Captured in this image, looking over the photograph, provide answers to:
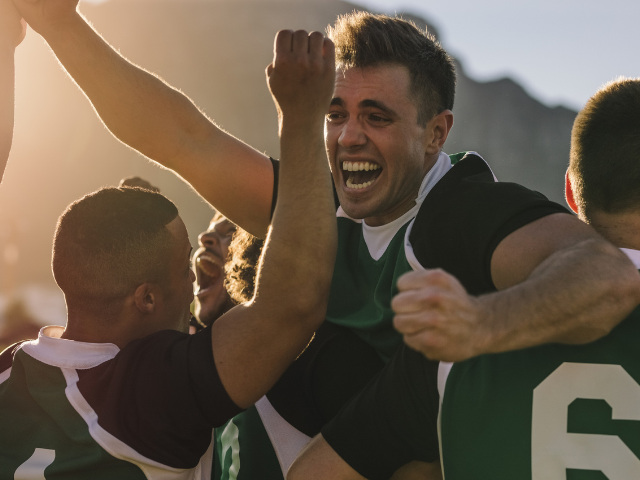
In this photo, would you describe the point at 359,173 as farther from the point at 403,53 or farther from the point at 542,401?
the point at 542,401

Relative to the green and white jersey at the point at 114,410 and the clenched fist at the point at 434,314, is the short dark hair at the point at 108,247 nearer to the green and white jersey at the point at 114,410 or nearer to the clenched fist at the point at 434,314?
the green and white jersey at the point at 114,410

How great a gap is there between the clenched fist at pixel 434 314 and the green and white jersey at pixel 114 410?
0.82 m

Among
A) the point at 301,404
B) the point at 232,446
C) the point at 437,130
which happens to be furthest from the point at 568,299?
the point at 437,130

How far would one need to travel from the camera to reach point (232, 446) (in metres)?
2.59

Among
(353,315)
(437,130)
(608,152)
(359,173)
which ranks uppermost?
(437,130)

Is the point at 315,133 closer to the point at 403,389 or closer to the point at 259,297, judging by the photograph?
the point at 259,297

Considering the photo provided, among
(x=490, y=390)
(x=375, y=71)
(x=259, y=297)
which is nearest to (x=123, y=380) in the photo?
(x=259, y=297)

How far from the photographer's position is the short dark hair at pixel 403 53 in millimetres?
2910

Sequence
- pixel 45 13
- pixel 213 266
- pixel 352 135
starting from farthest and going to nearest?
pixel 213 266 → pixel 352 135 → pixel 45 13

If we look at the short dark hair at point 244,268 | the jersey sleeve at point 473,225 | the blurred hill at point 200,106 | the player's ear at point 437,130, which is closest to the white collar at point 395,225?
the player's ear at point 437,130

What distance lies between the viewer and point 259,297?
1.85 metres

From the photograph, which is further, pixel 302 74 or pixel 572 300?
pixel 302 74

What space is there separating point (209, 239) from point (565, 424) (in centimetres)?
359

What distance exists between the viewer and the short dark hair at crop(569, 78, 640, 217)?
5.77 ft
